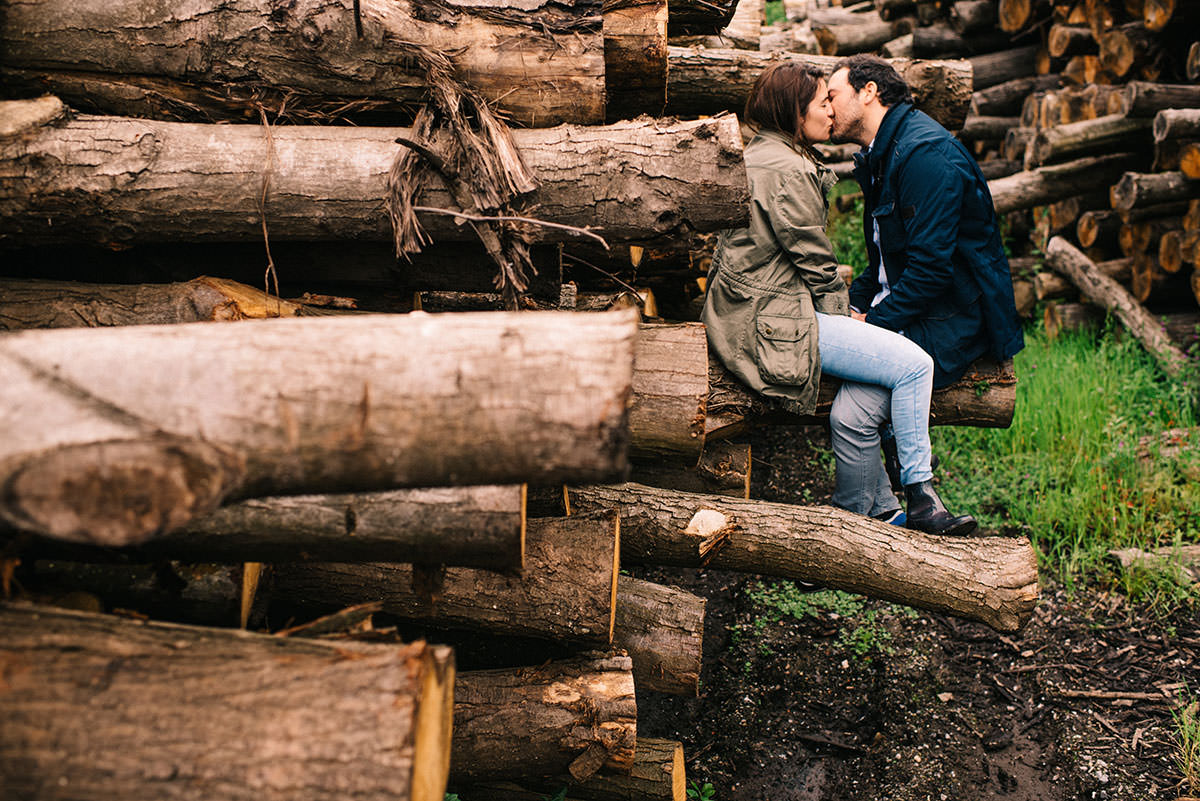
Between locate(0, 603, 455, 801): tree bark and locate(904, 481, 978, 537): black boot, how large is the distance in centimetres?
240

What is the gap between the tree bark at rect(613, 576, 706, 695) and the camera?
9.67 feet

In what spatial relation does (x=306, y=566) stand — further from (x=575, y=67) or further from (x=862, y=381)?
(x=862, y=381)

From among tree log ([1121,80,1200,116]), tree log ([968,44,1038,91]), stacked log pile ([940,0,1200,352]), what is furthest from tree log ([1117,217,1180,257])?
tree log ([968,44,1038,91])

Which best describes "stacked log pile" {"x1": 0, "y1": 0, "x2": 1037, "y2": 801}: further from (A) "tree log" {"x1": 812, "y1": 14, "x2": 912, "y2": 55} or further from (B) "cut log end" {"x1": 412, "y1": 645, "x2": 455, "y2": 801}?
(A) "tree log" {"x1": 812, "y1": 14, "x2": 912, "y2": 55}

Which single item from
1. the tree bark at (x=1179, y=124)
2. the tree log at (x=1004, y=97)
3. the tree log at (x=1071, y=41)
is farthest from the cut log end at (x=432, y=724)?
the tree log at (x=1004, y=97)

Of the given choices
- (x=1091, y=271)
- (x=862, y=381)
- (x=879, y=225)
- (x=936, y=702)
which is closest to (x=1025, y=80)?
(x=1091, y=271)

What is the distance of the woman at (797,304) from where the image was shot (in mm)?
3316

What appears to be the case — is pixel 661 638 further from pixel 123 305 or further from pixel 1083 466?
pixel 1083 466

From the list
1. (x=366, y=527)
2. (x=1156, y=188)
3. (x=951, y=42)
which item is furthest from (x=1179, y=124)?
(x=366, y=527)

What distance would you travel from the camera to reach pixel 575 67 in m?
2.75

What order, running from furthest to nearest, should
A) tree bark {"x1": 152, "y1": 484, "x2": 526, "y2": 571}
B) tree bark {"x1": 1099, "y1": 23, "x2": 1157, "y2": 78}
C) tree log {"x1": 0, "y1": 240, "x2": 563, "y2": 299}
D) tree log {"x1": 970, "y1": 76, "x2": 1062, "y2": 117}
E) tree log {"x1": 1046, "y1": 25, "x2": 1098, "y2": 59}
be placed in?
tree log {"x1": 970, "y1": 76, "x2": 1062, "y2": 117} → tree log {"x1": 1046, "y1": 25, "x2": 1098, "y2": 59} → tree bark {"x1": 1099, "y1": 23, "x2": 1157, "y2": 78} → tree log {"x1": 0, "y1": 240, "x2": 563, "y2": 299} → tree bark {"x1": 152, "y1": 484, "x2": 526, "y2": 571}

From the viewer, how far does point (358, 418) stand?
1506 mm

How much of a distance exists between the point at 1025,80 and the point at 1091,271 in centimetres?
182

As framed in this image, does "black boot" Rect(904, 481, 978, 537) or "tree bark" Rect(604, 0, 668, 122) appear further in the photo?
"black boot" Rect(904, 481, 978, 537)
